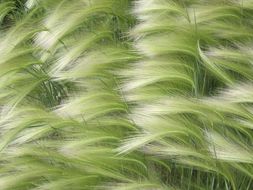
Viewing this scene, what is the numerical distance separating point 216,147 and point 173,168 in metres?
0.15

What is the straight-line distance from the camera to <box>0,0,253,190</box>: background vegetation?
1092 mm

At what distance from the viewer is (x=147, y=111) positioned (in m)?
1.12

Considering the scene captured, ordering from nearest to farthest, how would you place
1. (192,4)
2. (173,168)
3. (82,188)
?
(82,188) → (173,168) → (192,4)

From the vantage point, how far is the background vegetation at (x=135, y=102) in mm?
1092

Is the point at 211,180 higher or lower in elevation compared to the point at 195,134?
lower

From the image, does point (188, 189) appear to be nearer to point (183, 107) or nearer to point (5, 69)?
point (183, 107)

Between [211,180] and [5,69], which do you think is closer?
[211,180]

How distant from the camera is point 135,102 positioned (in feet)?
3.93

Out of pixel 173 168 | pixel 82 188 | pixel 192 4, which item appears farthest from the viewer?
pixel 192 4

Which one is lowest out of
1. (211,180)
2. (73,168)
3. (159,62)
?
(211,180)

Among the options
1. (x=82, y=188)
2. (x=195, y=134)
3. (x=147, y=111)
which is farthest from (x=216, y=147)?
(x=82, y=188)

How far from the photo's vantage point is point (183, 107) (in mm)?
1104

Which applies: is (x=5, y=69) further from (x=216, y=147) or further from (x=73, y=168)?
(x=216, y=147)

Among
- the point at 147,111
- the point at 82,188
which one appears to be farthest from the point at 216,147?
the point at 82,188
